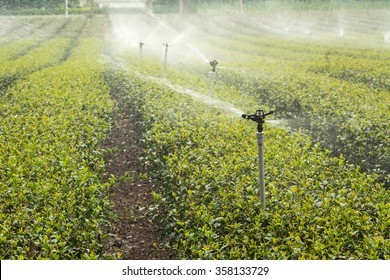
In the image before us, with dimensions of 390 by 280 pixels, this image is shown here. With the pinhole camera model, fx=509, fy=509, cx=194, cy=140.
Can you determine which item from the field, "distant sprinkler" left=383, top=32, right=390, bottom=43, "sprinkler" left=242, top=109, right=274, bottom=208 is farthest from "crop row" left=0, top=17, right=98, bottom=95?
"distant sprinkler" left=383, top=32, right=390, bottom=43

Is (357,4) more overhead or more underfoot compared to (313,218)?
more overhead

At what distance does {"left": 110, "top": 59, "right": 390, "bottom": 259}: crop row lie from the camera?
4.82m

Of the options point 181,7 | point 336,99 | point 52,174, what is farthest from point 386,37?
point 52,174

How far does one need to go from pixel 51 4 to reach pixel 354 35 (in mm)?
19346

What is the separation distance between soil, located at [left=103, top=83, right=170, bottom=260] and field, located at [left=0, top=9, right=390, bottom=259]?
0.12 meters

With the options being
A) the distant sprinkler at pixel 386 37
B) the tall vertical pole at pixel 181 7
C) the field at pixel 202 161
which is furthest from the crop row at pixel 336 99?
the tall vertical pole at pixel 181 7

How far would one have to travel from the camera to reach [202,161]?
696 cm

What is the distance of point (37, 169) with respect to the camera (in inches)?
247

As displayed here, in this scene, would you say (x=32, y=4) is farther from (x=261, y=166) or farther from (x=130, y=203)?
(x=261, y=166)

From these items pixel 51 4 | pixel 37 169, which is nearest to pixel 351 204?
Answer: pixel 37 169

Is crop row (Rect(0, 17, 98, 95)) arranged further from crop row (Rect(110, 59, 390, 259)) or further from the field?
crop row (Rect(110, 59, 390, 259))

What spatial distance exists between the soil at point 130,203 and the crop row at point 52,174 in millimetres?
348

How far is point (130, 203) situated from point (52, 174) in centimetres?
166
